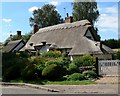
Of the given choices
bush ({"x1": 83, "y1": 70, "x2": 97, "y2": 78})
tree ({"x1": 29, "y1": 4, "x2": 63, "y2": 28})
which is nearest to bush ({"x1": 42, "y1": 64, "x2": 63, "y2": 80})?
bush ({"x1": 83, "y1": 70, "x2": 97, "y2": 78})

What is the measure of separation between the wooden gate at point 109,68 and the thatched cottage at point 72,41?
491 inches

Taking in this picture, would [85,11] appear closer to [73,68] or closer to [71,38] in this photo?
[71,38]

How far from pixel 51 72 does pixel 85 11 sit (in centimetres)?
4508

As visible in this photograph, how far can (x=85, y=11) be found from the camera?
66125 mm

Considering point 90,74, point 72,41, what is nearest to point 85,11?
point 72,41

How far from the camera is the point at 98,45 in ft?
131

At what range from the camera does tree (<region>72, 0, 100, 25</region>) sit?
2601 inches

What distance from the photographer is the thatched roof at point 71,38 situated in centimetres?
3922

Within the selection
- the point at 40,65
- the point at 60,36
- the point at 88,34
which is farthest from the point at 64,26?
the point at 40,65

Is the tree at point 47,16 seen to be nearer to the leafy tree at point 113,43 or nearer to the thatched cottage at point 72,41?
the leafy tree at point 113,43

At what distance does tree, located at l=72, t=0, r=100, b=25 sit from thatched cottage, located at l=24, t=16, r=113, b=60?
12508 millimetres

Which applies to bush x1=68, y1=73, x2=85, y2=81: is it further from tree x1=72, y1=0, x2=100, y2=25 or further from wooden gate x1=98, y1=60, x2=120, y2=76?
tree x1=72, y1=0, x2=100, y2=25

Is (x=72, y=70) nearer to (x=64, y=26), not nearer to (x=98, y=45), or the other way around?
(x=98, y=45)

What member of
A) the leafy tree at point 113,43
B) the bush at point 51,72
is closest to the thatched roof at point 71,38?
the bush at point 51,72
